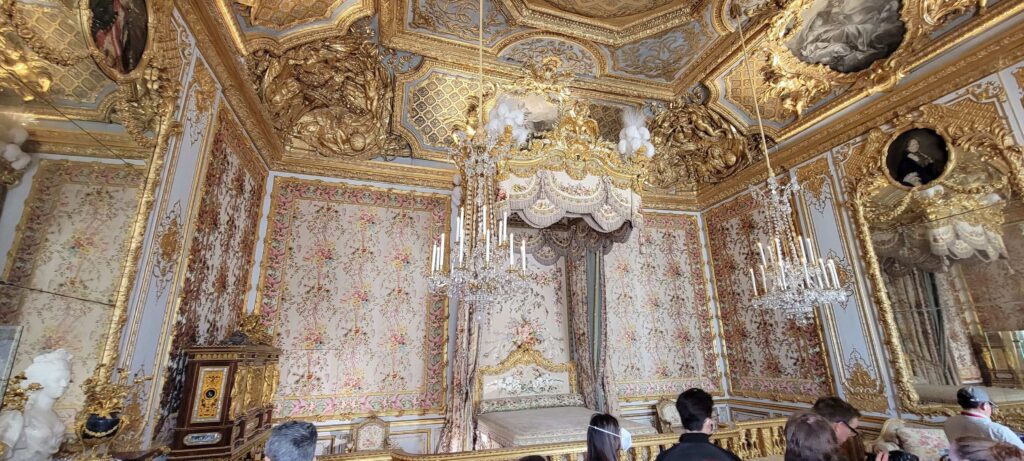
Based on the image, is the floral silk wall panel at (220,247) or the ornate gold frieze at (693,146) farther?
the ornate gold frieze at (693,146)

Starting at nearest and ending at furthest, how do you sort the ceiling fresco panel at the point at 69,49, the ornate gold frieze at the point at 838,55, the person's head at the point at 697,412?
the ceiling fresco panel at the point at 69,49 < the person's head at the point at 697,412 < the ornate gold frieze at the point at 838,55

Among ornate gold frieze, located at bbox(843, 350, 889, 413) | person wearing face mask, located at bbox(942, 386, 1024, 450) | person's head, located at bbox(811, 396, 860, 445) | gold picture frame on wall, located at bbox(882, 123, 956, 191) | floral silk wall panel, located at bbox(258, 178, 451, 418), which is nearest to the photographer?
person wearing face mask, located at bbox(942, 386, 1024, 450)

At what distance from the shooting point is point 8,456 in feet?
5.36

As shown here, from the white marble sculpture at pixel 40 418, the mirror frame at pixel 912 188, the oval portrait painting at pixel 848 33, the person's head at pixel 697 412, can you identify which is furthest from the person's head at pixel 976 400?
the white marble sculpture at pixel 40 418

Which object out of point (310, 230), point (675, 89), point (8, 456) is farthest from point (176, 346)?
point (675, 89)

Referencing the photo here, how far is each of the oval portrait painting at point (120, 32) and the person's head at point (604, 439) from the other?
9.73 feet

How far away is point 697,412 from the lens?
6.41 ft

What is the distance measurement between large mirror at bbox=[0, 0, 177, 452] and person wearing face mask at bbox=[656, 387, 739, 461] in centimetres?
272

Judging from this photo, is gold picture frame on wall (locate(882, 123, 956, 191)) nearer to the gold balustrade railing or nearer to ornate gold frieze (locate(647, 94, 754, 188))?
ornate gold frieze (locate(647, 94, 754, 188))

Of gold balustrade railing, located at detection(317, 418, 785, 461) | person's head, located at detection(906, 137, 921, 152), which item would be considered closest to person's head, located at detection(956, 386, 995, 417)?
gold balustrade railing, located at detection(317, 418, 785, 461)

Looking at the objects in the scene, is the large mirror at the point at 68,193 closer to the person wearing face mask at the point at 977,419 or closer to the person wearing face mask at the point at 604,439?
the person wearing face mask at the point at 604,439

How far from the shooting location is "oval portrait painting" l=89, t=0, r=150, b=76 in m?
2.06

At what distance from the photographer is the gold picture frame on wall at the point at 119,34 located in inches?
79.7

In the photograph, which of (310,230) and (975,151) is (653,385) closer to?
(975,151)
